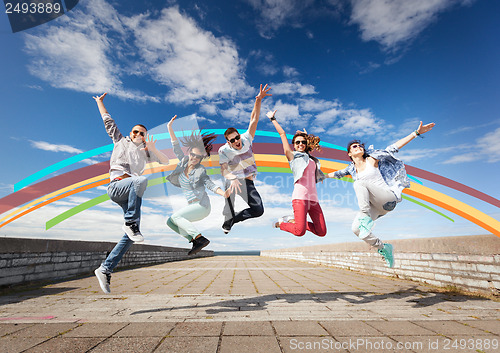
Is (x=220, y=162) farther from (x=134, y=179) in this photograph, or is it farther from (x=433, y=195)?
(x=433, y=195)

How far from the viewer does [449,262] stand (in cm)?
710

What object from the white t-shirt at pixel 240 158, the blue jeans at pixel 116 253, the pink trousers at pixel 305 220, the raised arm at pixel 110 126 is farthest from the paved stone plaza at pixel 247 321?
the raised arm at pixel 110 126

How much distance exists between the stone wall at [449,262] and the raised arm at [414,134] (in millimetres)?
3697

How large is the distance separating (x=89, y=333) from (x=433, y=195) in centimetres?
527

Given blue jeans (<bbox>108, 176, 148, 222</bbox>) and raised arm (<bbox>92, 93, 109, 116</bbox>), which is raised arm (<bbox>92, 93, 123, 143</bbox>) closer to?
raised arm (<bbox>92, 93, 109, 116</bbox>)

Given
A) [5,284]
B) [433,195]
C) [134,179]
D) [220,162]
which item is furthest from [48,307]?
[433,195]

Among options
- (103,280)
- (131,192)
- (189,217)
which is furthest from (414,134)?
(103,280)

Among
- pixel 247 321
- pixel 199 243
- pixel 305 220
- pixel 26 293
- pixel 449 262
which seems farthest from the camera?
pixel 449 262

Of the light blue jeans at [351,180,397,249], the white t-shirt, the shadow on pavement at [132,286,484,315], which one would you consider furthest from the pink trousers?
the shadow on pavement at [132,286,484,315]

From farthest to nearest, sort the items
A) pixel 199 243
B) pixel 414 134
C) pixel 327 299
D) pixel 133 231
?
pixel 327 299 < pixel 414 134 < pixel 133 231 < pixel 199 243

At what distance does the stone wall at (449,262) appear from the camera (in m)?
6.02

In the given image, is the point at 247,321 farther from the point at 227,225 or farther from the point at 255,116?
the point at 255,116

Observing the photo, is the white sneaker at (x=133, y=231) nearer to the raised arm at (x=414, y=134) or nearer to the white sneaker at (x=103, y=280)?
the white sneaker at (x=103, y=280)

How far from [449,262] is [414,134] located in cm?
508
